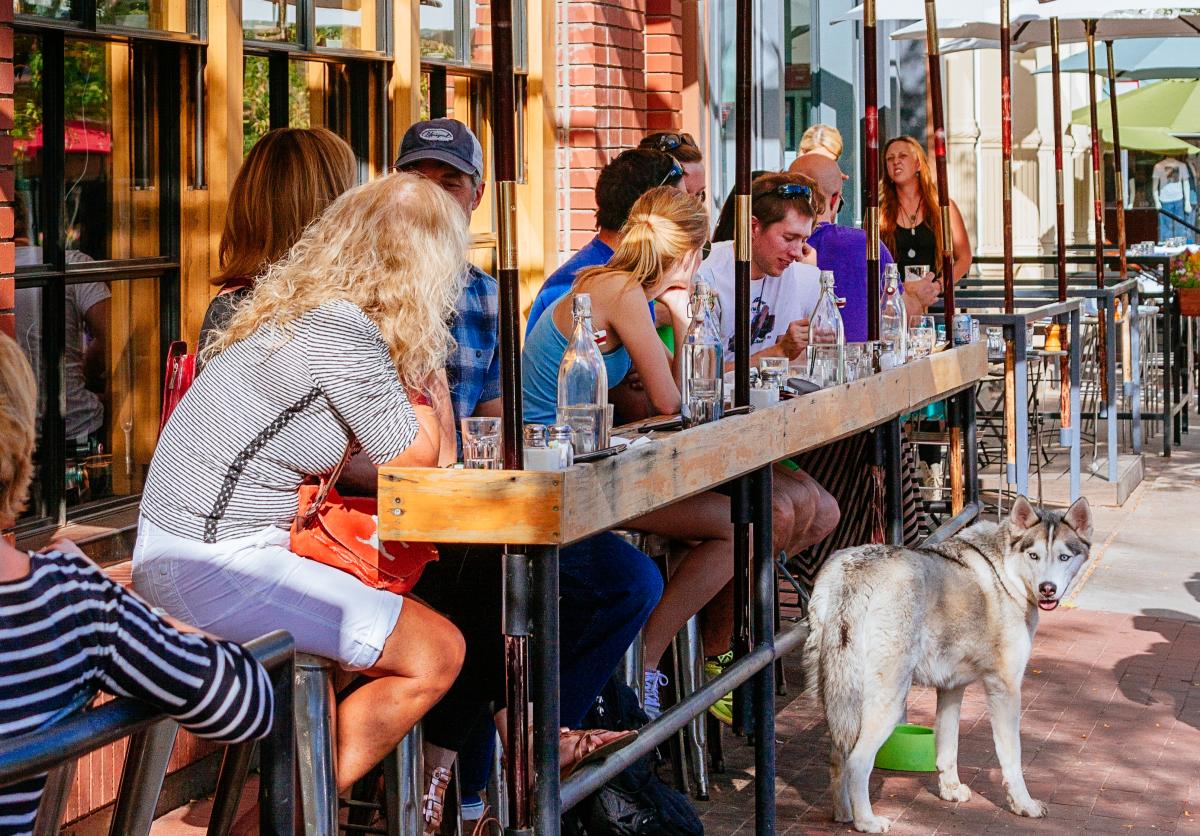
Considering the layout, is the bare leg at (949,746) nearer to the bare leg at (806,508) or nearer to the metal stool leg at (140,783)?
the bare leg at (806,508)

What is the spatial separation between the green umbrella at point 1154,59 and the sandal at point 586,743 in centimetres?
1577

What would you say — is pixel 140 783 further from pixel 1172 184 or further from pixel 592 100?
pixel 1172 184

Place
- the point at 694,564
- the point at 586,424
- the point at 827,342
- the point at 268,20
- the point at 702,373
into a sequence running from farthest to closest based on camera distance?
the point at 268,20
the point at 827,342
the point at 694,564
the point at 702,373
the point at 586,424

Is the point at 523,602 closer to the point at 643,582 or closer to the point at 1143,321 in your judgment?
the point at 643,582

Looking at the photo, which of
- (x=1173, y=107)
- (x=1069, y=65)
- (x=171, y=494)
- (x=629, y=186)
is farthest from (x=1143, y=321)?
(x=171, y=494)

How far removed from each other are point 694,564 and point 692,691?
53 centimetres

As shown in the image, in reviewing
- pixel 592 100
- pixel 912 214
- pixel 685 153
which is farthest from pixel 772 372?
pixel 912 214

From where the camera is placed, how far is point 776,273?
605cm

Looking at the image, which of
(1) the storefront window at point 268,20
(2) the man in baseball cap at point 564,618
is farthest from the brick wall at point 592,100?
(2) the man in baseball cap at point 564,618

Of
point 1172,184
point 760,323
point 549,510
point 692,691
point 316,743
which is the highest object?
point 1172,184

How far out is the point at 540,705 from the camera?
337 cm

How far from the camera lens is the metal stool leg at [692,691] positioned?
5309 mm

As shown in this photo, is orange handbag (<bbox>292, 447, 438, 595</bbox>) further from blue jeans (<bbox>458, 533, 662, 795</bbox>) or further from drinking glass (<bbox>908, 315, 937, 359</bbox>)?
drinking glass (<bbox>908, 315, 937, 359</bbox>)

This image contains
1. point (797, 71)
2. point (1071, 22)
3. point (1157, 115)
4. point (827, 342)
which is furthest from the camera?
point (1157, 115)
